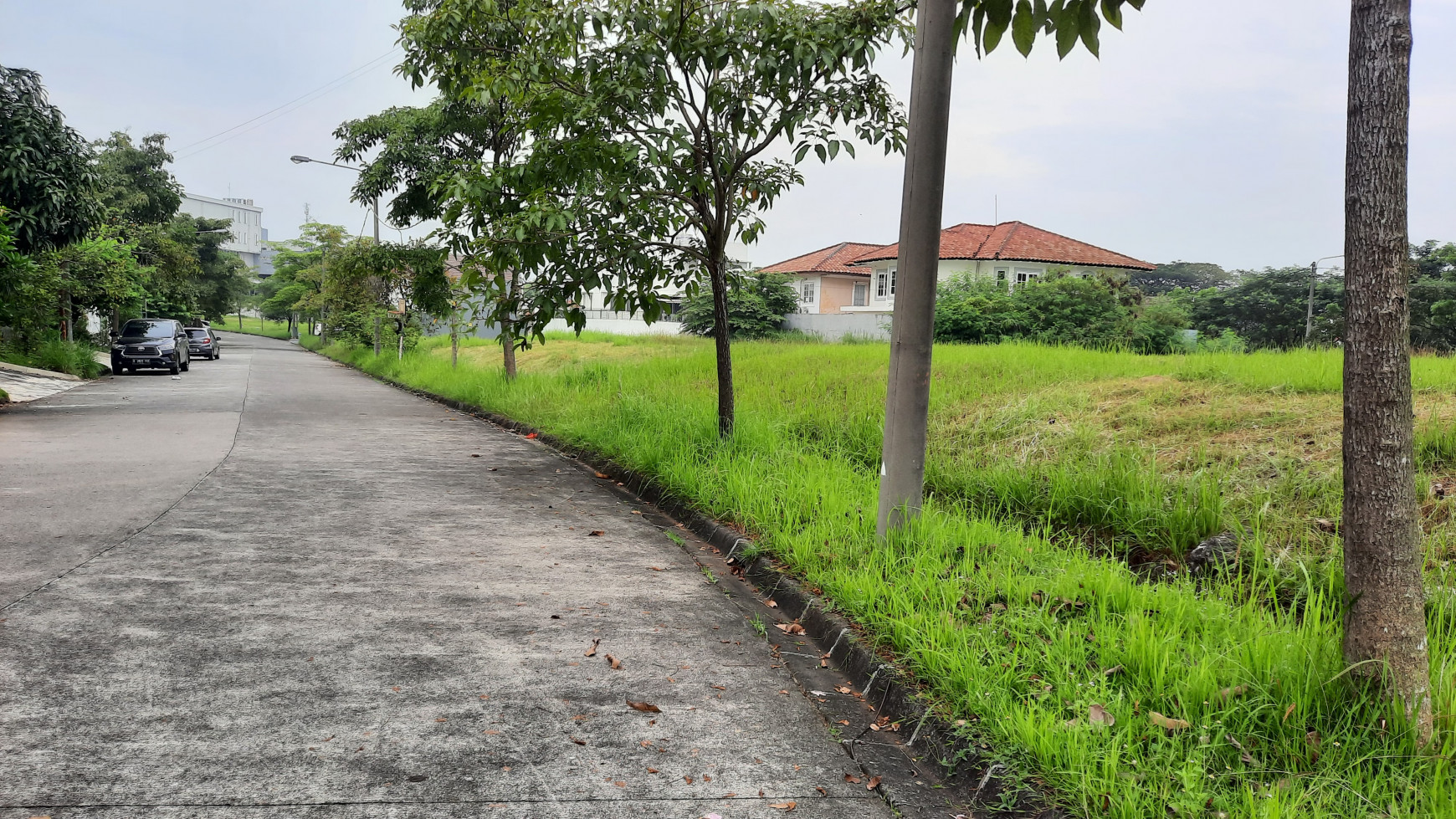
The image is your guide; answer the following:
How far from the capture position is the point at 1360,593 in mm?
3383

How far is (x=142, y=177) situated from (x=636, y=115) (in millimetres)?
45462

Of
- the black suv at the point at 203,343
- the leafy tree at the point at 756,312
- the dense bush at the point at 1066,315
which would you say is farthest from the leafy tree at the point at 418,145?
the black suv at the point at 203,343

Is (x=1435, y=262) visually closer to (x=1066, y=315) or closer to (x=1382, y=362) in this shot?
(x=1066, y=315)

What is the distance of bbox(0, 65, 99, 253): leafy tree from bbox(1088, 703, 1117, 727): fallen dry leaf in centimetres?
1635

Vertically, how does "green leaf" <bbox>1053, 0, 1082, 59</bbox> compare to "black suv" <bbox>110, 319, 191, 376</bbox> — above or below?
above

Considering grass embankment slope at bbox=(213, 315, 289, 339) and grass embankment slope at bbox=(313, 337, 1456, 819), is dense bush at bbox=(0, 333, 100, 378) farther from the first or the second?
grass embankment slope at bbox=(213, 315, 289, 339)

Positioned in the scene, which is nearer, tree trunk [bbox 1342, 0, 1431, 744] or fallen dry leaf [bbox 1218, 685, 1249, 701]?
tree trunk [bbox 1342, 0, 1431, 744]

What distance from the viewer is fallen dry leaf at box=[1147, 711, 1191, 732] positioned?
11.1 feet

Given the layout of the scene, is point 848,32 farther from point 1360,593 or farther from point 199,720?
point 199,720

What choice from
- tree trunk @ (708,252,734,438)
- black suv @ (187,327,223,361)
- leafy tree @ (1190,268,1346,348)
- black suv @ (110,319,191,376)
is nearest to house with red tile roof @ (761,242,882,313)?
leafy tree @ (1190,268,1346,348)

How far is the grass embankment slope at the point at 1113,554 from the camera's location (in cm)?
320

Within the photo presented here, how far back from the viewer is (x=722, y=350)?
980 cm

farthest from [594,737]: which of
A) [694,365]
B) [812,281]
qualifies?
[812,281]

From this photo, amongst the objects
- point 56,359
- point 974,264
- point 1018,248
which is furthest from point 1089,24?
point 1018,248
